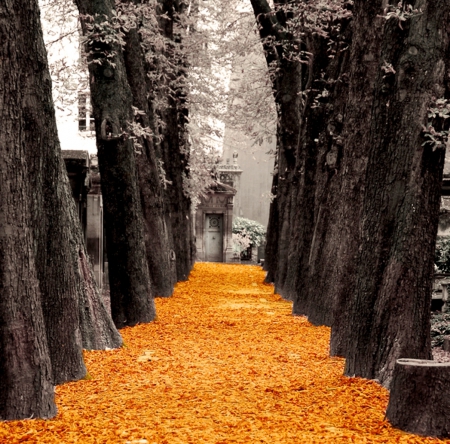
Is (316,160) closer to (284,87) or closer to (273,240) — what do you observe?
(284,87)

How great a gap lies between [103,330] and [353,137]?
Result: 3720 mm

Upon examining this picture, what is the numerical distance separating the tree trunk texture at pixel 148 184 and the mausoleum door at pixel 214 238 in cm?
2993

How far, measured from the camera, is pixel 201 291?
23.5 metres

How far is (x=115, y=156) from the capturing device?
12688 mm

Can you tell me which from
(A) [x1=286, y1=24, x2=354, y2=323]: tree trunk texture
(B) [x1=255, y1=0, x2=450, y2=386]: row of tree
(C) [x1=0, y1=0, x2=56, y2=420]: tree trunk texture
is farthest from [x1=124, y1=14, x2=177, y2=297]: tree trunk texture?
(C) [x1=0, y1=0, x2=56, y2=420]: tree trunk texture

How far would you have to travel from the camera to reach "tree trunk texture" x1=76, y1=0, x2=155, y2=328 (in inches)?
491

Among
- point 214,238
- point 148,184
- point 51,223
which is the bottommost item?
point 214,238

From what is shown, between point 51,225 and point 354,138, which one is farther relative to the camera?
point 354,138

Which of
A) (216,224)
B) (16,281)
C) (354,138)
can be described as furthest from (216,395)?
(216,224)

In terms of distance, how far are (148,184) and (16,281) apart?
10471mm

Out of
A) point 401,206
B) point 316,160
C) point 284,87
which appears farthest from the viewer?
point 284,87

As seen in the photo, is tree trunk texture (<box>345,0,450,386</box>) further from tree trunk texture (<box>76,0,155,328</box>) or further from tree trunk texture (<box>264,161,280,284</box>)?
tree trunk texture (<box>264,161,280,284</box>)

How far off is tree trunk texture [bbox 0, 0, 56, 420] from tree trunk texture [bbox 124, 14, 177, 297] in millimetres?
8436

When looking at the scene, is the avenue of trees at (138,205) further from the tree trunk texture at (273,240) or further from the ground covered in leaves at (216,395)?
the tree trunk texture at (273,240)
